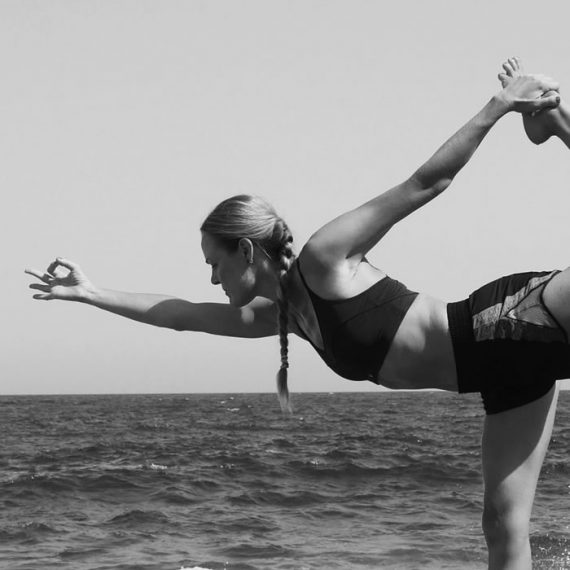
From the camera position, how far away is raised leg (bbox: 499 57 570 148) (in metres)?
3.78

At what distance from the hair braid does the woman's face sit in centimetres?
13

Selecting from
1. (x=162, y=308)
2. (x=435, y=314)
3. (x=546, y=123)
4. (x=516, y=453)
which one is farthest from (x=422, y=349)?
(x=162, y=308)

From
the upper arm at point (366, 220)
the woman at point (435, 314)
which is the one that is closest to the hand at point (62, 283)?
the woman at point (435, 314)

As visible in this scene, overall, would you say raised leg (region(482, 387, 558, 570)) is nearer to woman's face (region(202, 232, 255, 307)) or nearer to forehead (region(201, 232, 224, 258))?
woman's face (region(202, 232, 255, 307))

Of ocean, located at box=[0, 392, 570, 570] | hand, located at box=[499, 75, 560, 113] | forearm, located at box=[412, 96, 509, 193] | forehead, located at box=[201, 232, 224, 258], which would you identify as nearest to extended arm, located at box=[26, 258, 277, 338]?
forehead, located at box=[201, 232, 224, 258]

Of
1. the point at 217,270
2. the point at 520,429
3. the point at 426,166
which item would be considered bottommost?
the point at 520,429

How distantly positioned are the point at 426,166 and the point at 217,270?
2.94 ft

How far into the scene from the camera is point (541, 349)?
11.8 ft

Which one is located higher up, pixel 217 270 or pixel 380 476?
pixel 217 270

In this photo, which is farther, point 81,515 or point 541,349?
point 81,515

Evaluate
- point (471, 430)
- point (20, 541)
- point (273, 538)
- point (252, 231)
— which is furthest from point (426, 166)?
point (471, 430)

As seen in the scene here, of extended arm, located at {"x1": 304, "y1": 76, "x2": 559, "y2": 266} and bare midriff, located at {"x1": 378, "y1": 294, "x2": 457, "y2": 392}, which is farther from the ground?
extended arm, located at {"x1": 304, "y1": 76, "x2": 559, "y2": 266}

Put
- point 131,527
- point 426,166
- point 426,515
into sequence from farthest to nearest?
1. point 426,515
2. point 131,527
3. point 426,166

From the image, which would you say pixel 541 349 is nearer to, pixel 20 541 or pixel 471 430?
pixel 20 541
